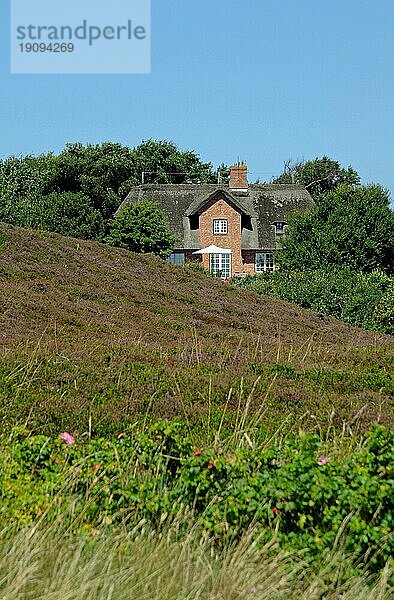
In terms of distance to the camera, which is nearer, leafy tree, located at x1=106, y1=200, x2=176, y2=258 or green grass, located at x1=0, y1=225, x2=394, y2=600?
green grass, located at x1=0, y1=225, x2=394, y2=600

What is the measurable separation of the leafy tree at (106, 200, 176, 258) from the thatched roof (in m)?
9.30

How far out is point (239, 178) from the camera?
4997 centimetres

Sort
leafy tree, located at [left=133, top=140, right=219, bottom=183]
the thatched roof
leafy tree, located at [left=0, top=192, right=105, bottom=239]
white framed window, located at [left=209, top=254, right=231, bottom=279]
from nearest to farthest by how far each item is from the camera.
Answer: leafy tree, located at [left=0, top=192, right=105, bottom=239] < white framed window, located at [left=209, top=254, right=231, bottom=279] < the thatched roof < leafy tree, located at [left=133, top=140, right=219, bottom=183]

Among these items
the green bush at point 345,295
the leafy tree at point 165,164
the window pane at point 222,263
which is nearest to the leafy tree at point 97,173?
the leafy tree at point 165,164

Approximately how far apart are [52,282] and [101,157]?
1645 inches

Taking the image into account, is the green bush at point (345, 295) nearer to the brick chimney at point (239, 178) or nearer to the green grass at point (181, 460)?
the green grass at point (181, 460)

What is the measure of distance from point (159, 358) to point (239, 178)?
43.2 m

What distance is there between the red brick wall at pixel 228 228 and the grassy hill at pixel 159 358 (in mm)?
33633

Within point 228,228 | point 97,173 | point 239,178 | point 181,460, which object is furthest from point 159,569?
point 97,173

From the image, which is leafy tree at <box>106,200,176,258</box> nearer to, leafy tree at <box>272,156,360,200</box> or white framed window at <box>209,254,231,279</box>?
white framed window at <box>209,254,231,279</box>

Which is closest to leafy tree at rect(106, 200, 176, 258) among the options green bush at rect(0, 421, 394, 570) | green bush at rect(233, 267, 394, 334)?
green bush at rect(233, 267, 394, 334)

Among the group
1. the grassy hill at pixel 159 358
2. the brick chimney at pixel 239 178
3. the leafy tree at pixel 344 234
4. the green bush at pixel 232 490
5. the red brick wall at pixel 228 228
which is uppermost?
the brick chimney at pixel 239 178

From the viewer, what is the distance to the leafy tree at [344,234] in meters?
27.1

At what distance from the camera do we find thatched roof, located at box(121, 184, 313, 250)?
47188mm
